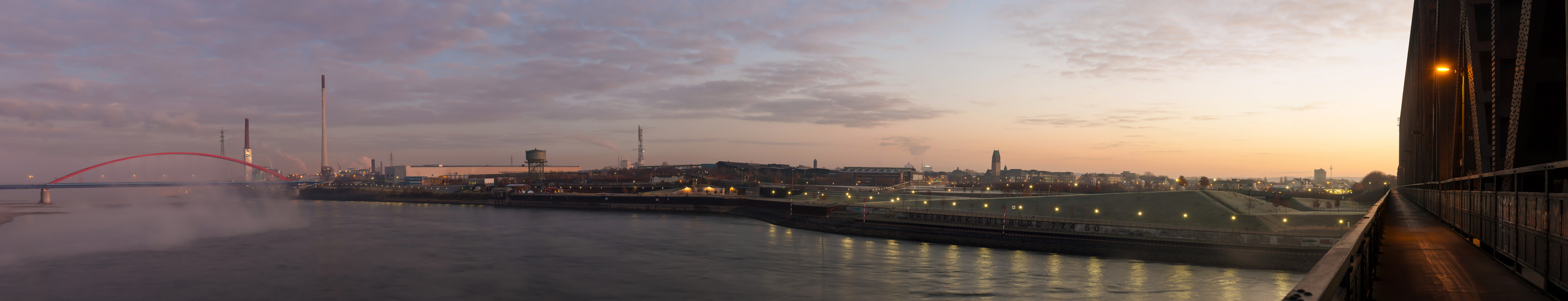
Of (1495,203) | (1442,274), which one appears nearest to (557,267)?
(1495,203)

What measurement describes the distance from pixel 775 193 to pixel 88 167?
5397 inches

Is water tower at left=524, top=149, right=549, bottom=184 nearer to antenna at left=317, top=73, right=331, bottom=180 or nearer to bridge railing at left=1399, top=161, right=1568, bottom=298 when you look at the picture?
antenna at left=317, top=73, right=331, bottom=180

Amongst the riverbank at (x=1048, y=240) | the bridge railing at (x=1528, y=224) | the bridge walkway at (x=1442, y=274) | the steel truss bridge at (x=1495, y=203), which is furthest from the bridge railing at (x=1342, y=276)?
the riverbank at (x=1048, y=240)

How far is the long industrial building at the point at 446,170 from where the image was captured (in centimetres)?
15125

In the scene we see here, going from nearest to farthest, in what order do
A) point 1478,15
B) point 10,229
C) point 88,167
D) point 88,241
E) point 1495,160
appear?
1. point 1495,160
2. point 1478,15
3. point 88,241
4. point 10,229
5. point 88,167

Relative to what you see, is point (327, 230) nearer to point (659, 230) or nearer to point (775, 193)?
point (659, 230)

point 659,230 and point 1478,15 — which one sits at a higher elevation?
point 1478,15

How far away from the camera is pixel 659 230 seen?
55062 millimetres

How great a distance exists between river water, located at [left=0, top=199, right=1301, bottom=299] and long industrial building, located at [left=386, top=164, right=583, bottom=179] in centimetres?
9272

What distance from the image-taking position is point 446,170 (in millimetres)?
156250

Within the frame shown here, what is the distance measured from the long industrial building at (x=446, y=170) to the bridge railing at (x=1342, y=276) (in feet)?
493

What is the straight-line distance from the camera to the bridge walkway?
4.54m

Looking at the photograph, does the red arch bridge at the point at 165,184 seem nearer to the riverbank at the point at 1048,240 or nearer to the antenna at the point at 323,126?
the antenna at the point at 323,126

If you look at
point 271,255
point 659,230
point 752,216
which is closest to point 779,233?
point 659,230
